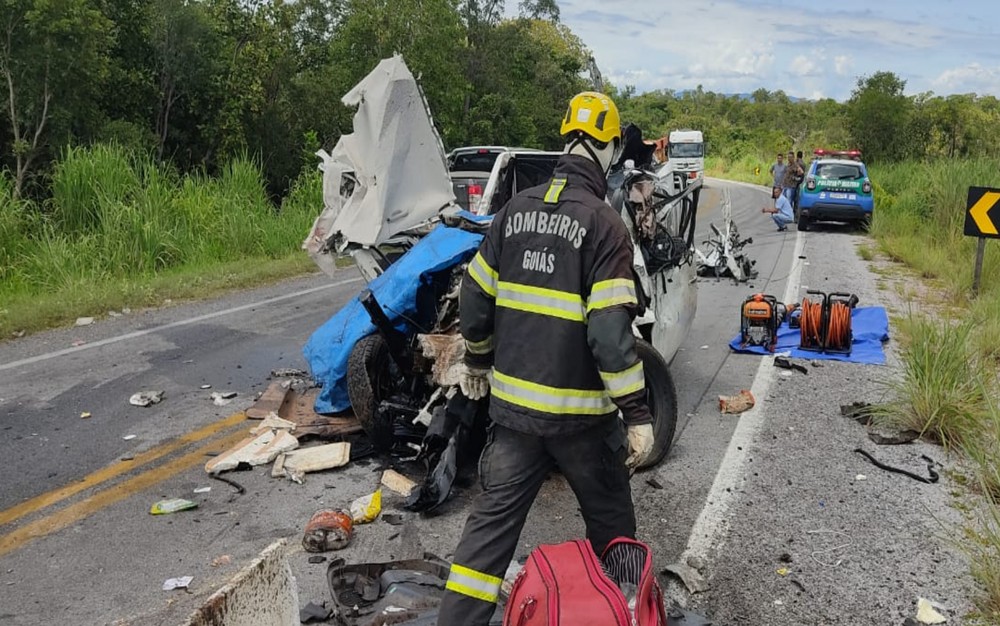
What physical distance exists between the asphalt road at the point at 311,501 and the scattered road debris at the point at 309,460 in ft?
0.21

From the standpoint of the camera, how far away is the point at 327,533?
13.1ft

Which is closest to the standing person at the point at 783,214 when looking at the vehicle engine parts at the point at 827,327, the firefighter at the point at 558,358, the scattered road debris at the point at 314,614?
the vehicle engine parts at the point at 827,327

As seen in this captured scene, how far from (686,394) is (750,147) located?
185 feet

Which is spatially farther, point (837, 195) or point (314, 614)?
point (837, 195)

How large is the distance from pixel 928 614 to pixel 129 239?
35.5 ft

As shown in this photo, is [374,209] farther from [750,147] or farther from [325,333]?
[750,147]

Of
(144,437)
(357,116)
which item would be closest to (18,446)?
(144,437)

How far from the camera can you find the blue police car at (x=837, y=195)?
18281mm

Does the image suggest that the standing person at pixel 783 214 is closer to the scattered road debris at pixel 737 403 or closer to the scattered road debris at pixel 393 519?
the scattered road debris at pixel 737 403

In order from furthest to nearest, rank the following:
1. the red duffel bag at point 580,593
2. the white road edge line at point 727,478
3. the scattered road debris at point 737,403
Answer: the scattered road debris at point 737,403
the white road edge line at point 727,478
the red duffel bag at point 580,593

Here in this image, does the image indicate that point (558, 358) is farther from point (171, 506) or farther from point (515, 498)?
point (171, 506)

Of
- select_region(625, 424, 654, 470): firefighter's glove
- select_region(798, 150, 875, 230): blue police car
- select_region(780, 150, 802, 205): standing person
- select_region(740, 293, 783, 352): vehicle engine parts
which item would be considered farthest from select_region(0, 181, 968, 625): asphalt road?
select_region(780, 150, 802, 205): standing person

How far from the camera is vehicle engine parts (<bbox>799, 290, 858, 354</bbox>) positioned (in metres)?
7.76

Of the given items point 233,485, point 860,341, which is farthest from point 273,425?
point 860,341
